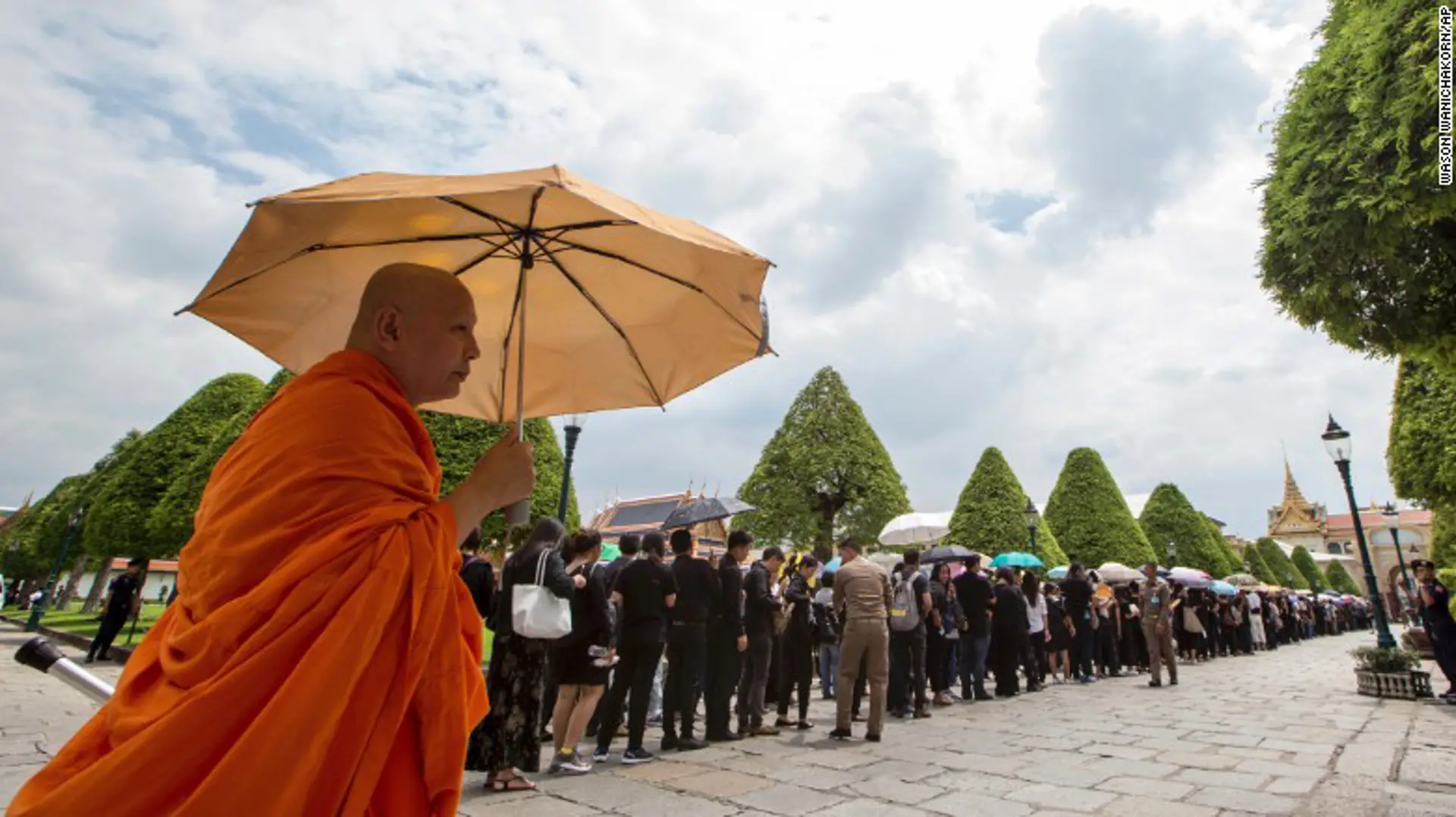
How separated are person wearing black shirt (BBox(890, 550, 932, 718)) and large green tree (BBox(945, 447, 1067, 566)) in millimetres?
19143

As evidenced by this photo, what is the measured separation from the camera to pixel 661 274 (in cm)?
308

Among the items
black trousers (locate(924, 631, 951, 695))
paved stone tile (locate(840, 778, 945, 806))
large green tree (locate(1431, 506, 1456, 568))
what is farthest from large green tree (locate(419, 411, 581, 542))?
large green tree (locate(1431, 506, 1456, 568))

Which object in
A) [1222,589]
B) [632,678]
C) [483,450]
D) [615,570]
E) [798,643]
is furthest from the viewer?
[1222,589]

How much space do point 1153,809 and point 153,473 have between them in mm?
26075

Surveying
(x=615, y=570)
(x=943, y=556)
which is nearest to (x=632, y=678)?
(x=615, y=570)

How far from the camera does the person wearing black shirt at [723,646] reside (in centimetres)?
723

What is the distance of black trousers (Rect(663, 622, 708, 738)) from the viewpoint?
22.5ft

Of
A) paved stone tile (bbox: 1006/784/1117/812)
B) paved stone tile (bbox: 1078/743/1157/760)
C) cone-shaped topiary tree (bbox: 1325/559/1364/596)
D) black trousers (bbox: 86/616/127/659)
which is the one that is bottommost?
paved stone tile (bbox: 1006/784/1117/812)

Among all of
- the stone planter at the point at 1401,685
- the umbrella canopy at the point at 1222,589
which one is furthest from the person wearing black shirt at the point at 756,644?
the umbrella canopy at the point at 1222,589

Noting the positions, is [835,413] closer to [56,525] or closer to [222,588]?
[222,588]

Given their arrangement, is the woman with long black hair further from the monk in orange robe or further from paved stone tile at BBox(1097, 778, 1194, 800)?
paved stone tile at BBox(1097, 778, 1194, 800)

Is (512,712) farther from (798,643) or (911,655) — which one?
(911,655)

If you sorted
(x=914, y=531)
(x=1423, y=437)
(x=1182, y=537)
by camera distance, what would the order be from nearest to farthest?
1. (x=1423, y=437)
2. (x=914, y=531)
3. (x=1182, y=537)

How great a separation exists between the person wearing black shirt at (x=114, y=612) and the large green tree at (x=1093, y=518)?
106 feet
